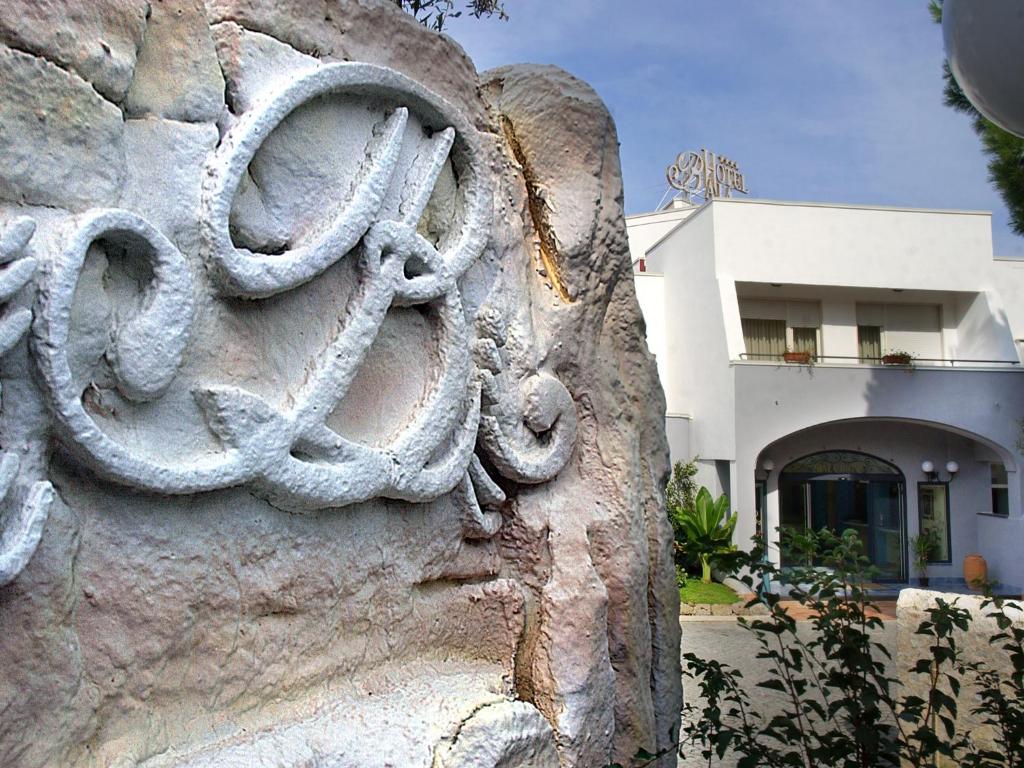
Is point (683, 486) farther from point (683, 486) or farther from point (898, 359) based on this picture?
point (898, 359)

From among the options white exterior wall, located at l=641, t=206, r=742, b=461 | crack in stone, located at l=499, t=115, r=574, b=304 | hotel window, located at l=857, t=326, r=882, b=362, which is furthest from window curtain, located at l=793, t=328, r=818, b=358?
crack in stone, located at l=499, t=115, r=574, b=304

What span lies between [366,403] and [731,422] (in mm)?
9611

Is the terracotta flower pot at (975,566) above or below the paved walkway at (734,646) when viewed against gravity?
above

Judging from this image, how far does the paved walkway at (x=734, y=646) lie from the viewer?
633 cm

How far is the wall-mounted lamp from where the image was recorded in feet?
40.6

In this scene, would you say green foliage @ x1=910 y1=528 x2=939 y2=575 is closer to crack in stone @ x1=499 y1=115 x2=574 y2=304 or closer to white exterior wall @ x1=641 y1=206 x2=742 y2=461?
white exterior wall @ x1=641 y1=206 x2=742 y2=461

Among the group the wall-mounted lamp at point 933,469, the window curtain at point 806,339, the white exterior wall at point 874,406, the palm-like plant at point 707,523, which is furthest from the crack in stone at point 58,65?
the wall-mounted lamp at point 933,469

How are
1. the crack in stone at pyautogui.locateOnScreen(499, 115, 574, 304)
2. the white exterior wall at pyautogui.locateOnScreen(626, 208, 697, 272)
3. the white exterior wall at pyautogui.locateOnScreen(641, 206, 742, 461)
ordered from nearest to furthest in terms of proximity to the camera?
1. the crack in stone at pyautogui.locateOnScreen(499, 115, 574, 304)
2. the white exterior wall at pyautogui.locateOnScreen(641, 206, 742, 461)
3. the white exterior wall at pyautogui.locateOnScreen(626, 208, 697, 272)

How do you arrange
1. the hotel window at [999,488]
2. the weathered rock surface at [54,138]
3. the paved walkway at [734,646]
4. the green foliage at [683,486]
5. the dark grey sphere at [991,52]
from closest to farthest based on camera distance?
1. the weathered rock surface at [54,138]
2. the dark grey sphere at [991,52]
3. the paved walkway at [734,646]
4. the green foliage at [683,486]
5. the hotel window at [999,488]

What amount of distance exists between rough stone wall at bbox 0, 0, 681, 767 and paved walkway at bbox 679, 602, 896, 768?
3308mm

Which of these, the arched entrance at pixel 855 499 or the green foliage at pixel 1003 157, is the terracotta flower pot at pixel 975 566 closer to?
the arched entrance at pixel 855 499

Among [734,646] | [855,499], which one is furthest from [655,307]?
[734,646]

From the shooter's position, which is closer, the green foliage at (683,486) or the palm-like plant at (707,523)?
the palm-like plant at (707,523)

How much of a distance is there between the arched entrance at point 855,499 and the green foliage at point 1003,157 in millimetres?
5202
